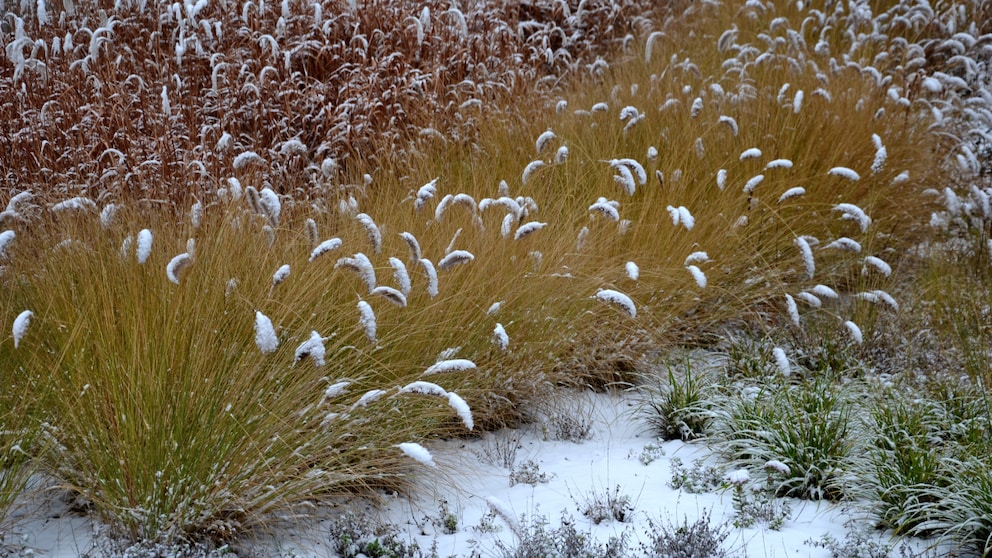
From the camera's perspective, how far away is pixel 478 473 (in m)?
3.10

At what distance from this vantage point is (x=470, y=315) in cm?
351

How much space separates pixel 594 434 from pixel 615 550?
2.97 feet

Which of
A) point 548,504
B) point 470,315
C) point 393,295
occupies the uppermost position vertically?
point 393,295

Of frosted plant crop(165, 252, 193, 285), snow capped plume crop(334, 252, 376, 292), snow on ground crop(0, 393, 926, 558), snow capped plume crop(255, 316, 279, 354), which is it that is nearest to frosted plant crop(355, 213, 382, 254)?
snow capped plume crop(334, 252, 376, 292)

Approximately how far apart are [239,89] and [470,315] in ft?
9.80

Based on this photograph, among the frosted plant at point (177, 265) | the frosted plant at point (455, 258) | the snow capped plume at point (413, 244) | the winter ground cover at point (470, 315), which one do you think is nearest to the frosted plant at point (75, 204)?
the winter ground cover at point (470, 315)

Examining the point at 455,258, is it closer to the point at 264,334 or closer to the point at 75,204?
the point at 264,334

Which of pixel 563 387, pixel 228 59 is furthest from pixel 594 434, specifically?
pixel 228 59

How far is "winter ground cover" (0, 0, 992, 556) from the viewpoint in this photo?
2.56 meters

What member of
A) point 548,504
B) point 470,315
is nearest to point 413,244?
point 470,315

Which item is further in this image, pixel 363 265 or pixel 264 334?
pixel 363 265

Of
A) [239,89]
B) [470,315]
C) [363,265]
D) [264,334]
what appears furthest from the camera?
[239,89]

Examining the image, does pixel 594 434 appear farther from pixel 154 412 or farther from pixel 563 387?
pixel 154 412

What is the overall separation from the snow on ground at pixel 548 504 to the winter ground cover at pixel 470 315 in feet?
0.05
